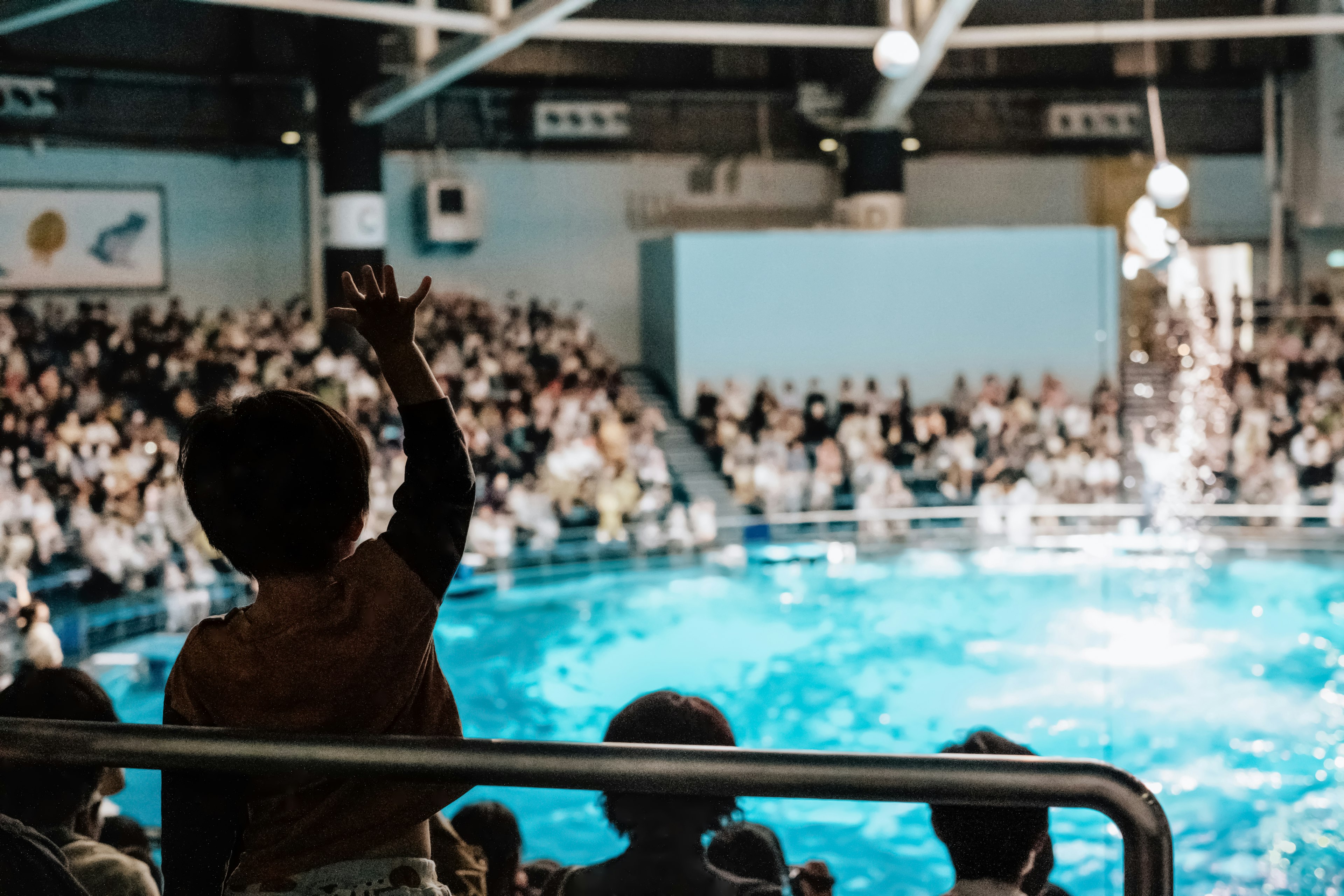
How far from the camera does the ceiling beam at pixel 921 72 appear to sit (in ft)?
32.8

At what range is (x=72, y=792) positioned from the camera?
4.82ft

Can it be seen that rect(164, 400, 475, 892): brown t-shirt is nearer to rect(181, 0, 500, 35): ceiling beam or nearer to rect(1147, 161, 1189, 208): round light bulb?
rect(1147, 161, 1189, 208): round light bulb

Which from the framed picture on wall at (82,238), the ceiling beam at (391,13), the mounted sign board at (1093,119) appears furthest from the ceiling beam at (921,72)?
the framed picture on wall at (82,238)

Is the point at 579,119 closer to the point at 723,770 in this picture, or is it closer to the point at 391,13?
the point at 391,13

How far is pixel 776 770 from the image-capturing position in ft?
3.24

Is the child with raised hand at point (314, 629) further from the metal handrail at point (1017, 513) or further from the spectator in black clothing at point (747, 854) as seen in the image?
the metal handrail at point (1017, 513)

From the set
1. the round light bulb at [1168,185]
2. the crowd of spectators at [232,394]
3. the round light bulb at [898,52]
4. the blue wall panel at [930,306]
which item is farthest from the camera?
the blue wall panel at [930,306]

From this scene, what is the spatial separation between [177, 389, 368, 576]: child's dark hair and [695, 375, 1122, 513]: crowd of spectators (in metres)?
10.6

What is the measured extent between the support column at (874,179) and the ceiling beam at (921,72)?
0.49ft

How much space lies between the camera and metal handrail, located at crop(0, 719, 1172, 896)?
96 cm

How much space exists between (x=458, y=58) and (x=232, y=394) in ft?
12.6

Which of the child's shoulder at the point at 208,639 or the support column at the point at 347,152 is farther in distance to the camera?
the support column at the point at 347,152

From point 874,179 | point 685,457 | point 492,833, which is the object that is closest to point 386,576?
point 492,833

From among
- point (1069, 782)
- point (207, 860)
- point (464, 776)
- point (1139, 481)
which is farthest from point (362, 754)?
point (1139, 481)
